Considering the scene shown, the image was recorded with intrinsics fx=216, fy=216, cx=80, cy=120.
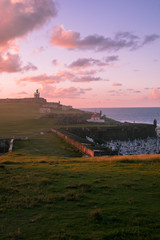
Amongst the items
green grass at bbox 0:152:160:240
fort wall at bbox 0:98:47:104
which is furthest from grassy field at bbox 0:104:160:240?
fort wall at bbox 0:98:47:104

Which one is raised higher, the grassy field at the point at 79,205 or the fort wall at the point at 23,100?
the fort wall at the point at 23,100

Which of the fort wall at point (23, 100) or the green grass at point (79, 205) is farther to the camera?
the fort wall at point (23, 100)

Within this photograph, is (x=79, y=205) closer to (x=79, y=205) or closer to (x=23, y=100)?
(x=79, y=205)

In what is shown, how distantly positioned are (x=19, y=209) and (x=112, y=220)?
131 inches

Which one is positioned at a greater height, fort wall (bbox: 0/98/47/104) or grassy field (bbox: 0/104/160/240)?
fort wall (bbox: 0/98/47/104)

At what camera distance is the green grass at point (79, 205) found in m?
6.03

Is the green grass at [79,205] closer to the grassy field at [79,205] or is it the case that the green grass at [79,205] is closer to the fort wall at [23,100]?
the grassy field at [79,205]

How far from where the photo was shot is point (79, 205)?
812 centimetres

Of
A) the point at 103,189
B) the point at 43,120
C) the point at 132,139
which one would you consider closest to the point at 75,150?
the point at 103,189

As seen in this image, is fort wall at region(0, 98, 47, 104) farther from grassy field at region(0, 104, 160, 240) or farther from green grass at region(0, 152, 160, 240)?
green grass at region(0, 152, 160, 240)

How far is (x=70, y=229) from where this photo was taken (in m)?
6.18

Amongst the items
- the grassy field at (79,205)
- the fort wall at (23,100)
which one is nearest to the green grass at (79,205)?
the grassy field at (79,205)

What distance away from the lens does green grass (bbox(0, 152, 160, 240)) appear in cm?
603

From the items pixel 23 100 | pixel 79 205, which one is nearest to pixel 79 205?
pixel 79 205
